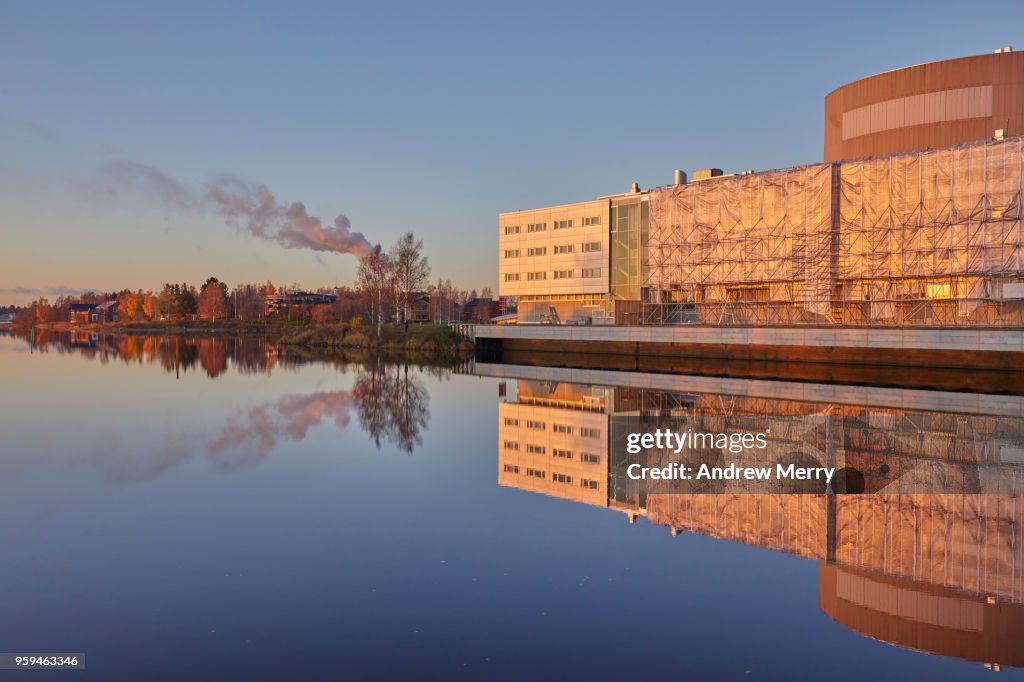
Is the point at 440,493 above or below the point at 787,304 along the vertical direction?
below

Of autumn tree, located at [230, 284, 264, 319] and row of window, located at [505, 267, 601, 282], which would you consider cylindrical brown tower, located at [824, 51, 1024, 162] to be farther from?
autumn tree, located at [230, 284, 264, 319]

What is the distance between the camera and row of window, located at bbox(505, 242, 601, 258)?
64.0 m

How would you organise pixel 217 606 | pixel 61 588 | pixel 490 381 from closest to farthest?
pixel 217 606, pixel 61 588, pixel 490 381

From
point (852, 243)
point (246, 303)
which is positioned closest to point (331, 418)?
point (852, 243)

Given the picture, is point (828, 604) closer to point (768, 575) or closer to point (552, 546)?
point (768, 575)

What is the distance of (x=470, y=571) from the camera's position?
805cm

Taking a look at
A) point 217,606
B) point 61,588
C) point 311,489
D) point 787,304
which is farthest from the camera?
point 787,304

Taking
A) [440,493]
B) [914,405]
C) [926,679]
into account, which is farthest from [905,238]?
[926,679]

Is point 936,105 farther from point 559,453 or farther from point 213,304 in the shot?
point 213,304

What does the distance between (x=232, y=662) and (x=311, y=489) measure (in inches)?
246

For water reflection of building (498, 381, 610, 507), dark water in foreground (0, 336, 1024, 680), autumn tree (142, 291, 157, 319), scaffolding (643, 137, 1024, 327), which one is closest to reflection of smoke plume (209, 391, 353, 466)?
dark water in foreground (0, 336, 1024, 680)

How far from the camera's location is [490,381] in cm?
3641

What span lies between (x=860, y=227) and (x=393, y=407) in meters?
35.8

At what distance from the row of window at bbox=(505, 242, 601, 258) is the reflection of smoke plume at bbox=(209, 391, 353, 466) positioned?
39617 millimetres
